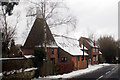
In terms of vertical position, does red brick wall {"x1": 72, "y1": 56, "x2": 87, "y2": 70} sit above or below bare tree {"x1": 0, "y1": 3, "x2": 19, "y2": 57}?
below

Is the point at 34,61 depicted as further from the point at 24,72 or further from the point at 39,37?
the point at 39,37

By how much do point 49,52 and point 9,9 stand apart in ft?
42.2

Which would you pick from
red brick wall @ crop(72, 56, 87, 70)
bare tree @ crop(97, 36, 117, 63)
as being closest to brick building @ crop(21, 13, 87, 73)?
red brick wall @ crop(72, 56, 87, 70)

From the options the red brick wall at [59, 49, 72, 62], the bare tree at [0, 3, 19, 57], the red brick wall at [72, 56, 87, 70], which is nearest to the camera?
the bare tree at [0, 3, 19, 57]

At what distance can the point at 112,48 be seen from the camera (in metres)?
58.5

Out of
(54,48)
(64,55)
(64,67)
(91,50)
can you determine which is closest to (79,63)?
(64,55)

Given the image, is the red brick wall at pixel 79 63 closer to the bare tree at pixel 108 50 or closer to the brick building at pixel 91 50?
the brick building at pixel 91 50

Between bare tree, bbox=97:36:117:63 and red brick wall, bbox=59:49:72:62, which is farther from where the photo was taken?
bare tree, bbox=97:36:117:63

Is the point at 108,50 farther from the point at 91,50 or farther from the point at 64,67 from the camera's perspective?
the point at 64,67

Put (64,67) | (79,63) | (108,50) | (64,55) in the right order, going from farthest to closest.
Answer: (108,50) → (79,63) → (64,55) → (64,67)

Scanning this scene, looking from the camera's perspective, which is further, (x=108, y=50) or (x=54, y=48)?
(x=108, y=50)

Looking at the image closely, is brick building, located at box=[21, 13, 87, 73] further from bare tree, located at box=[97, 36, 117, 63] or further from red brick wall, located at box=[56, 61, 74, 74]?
bare tree, located at box=[97, 36, 117, 63]

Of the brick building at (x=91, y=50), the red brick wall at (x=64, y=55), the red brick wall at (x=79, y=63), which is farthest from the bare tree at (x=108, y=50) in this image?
the red brick wall at (x=64, y=55)

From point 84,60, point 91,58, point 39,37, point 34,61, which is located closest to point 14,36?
point 39,37
